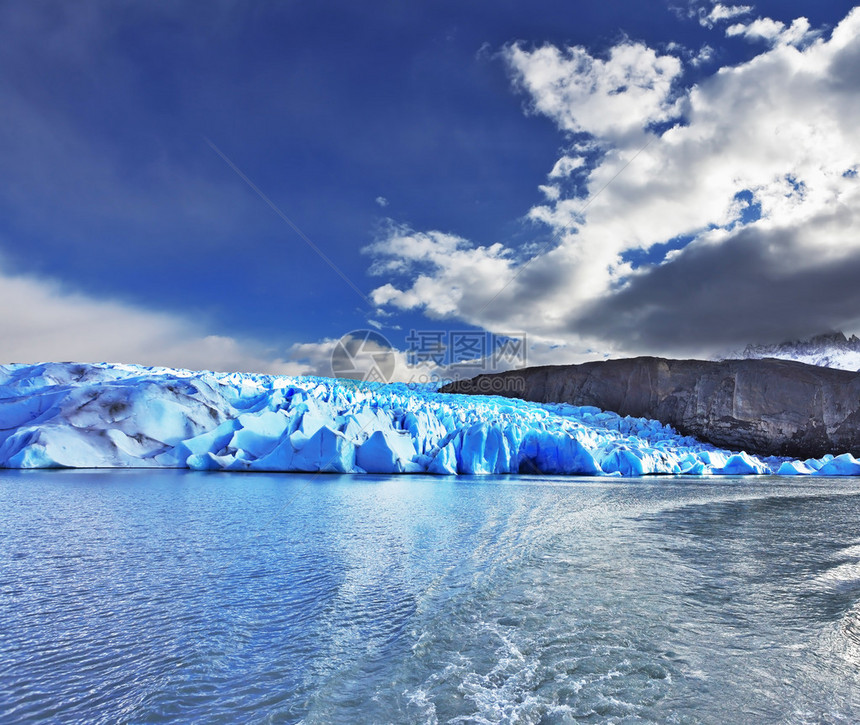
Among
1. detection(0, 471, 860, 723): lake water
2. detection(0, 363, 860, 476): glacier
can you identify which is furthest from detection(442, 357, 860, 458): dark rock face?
detection(0, 471, 860, 723): lake water

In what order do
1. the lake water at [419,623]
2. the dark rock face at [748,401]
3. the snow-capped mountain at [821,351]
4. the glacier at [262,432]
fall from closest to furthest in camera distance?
the lake water at [419,623], the glacier at [262,432], the dark rock face at [748,401], the snow-capped mountain at [821,351]

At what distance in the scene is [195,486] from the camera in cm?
1074

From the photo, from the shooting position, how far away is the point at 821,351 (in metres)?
41.9

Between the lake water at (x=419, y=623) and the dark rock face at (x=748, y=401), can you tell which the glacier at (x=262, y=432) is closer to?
the lake water at (x=419, y=623)

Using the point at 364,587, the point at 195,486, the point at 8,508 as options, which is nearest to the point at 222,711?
the point at 364,587

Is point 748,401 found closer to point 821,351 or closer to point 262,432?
point 821,351

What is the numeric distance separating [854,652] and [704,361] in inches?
1578

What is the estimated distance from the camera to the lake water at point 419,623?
204 cm

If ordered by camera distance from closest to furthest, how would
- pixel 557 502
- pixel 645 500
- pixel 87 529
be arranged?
pixel 87 529 < pixel 557 502 < pixel 645 500

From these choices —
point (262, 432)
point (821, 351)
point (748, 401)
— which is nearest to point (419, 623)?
point (262, 432)

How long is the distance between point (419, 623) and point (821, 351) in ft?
172

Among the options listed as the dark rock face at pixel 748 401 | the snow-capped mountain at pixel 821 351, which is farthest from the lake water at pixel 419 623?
the snow-capped mountain at pixel 821 351

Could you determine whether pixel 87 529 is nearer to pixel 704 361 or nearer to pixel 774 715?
pixel 774 715

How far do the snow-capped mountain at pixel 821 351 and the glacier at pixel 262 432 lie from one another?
2758 cm
